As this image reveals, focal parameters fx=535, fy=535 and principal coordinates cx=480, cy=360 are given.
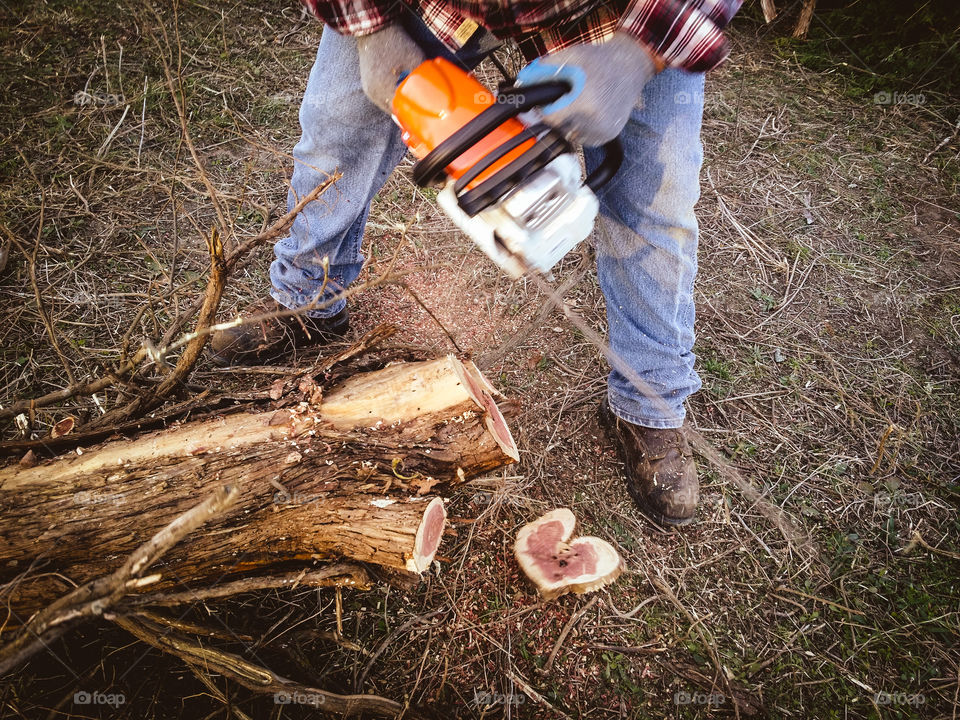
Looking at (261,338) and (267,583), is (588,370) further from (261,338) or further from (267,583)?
(267,583)

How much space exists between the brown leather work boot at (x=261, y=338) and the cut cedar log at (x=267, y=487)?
56 cm

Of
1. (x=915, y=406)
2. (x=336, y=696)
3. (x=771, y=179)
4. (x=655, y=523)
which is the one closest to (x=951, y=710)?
(x=655, y=523)

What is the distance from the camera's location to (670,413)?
1.86 metres

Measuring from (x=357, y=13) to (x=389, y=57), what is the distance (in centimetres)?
11

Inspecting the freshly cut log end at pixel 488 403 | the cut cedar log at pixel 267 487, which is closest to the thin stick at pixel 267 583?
the cut cedar log at pixel 267 487

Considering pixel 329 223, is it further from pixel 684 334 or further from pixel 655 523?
Result: pixel 655 523

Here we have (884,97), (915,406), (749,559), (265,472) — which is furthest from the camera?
(884,97)

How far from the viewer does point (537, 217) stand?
1105mm

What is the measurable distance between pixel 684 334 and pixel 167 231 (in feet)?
7.17

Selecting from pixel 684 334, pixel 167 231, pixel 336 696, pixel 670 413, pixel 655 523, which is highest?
pixel 167 231

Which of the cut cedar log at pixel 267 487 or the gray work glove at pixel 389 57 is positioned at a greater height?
the gray work glove at pixel 389 57

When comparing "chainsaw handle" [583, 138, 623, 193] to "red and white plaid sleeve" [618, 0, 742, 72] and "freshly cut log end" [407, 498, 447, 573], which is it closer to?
"red and white plaid sleeve" [618, 0, 742, 72]

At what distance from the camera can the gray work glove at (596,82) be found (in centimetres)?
109

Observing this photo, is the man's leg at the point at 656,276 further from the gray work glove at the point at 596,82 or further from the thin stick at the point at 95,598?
the thin stick at the point at 95,598
